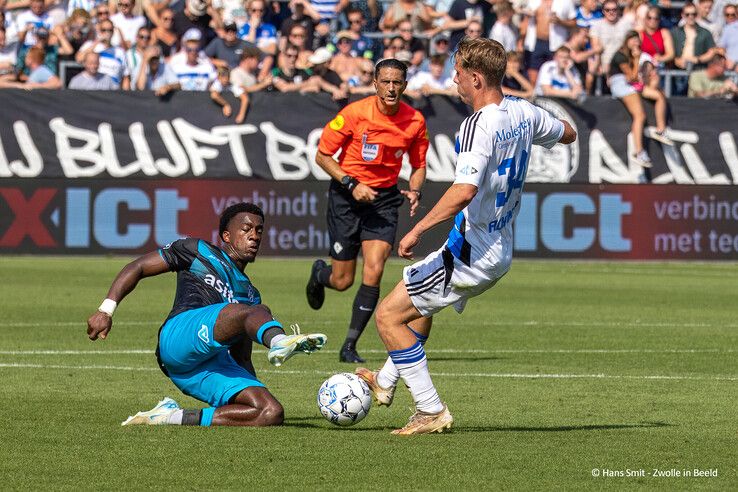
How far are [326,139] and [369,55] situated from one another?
533 inches

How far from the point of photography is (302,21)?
27.4 m

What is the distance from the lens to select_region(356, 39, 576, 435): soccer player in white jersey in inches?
335

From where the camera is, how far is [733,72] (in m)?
27.3

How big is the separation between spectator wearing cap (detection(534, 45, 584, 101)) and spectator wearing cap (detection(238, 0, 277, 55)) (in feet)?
15.9

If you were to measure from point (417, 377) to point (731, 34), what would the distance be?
68.7 ft

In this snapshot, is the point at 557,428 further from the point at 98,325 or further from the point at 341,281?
the point at 341,281

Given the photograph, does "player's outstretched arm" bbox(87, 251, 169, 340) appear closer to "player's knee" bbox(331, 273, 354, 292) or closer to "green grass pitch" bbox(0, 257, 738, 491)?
"green grass pitch" bbox(0, 257, 738, 491)

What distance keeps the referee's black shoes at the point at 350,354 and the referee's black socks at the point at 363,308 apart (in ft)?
0.37

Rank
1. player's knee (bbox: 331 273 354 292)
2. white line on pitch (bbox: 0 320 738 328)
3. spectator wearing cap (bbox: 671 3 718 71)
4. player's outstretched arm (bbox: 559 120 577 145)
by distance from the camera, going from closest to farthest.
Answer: player's outstretched arm (bbox: 559 120 577 145) → player's knee (bbox: 331 273 354 292) → white line on pitch (bbox: 0 320 738 328) → spectator wearing cap (bbox: 671 3 718 71)

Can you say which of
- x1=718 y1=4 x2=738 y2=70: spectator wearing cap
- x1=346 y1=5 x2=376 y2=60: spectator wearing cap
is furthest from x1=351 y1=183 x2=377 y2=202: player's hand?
x1=718 y1=4 x2=738 y2=70: spectator wearing cap

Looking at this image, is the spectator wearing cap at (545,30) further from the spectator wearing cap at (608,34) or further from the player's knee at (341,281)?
the player's knee at (341,281)

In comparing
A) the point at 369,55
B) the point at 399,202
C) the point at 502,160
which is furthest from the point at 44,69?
the point at 502,160

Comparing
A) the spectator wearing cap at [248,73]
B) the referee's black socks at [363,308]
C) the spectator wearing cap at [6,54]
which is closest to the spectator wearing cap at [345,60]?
the spectator wearing cap at [248,73]

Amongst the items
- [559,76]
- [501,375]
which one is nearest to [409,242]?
[501,375]
